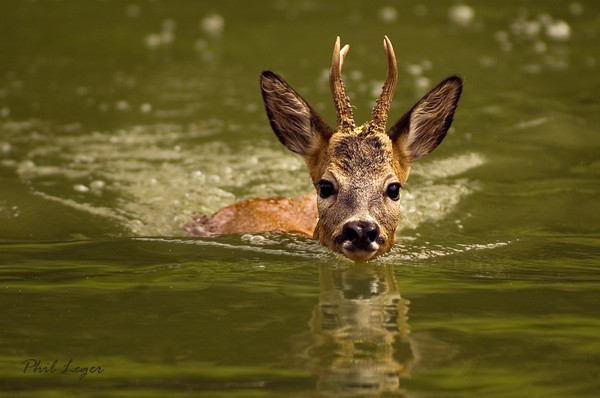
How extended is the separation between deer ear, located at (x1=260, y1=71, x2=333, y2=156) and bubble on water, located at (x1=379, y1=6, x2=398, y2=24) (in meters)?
8.74

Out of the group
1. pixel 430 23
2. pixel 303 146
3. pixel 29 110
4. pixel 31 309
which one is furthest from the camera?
pixel 430 23

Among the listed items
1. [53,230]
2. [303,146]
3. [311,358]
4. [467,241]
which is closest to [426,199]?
[467,241]

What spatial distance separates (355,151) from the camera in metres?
6.73

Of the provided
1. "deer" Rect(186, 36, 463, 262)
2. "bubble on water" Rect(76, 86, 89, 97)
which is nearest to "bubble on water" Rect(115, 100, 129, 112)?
"bubble on water" Rect(76, 86, 89, 97)

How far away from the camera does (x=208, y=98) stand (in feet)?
41.6

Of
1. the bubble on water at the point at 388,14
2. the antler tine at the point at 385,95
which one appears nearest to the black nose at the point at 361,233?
the antler tine at the point at 385,95

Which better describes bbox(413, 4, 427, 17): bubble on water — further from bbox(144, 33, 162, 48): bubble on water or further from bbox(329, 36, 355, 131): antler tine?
bbox(329, 36, 355, 131): antler tine

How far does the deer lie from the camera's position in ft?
21.3

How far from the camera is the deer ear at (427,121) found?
7145 mm

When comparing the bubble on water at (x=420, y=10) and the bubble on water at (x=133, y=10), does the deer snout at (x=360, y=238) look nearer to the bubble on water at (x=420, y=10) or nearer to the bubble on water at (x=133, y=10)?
the bubble on water at (x=420, y=10)

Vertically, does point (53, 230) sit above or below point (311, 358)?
below

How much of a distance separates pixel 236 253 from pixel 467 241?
1.71 meters

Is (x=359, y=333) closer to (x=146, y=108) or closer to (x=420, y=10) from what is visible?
(x=146, y=108)

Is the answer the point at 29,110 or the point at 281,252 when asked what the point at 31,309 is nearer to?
the point at 281,252
